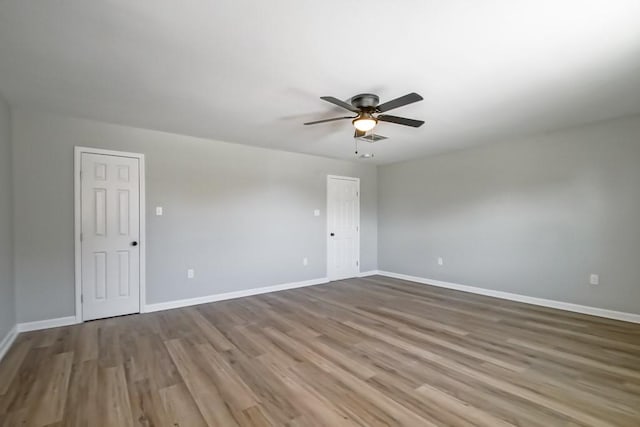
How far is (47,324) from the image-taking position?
3.53 m

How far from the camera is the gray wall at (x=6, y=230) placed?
297 cm

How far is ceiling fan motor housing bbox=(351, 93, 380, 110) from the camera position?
292 cm

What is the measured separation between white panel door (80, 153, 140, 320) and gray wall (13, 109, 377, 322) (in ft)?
0.51

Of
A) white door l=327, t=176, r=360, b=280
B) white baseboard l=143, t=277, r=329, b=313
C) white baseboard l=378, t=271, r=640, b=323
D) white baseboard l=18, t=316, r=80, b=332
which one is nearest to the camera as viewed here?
white baseboard l=18, t=316, r=80, b=332

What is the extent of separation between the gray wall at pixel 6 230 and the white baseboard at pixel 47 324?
16 cm

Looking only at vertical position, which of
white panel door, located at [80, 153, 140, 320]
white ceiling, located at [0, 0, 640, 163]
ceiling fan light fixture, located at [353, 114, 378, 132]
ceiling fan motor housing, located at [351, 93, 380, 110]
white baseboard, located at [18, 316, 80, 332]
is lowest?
white baseboard, located at [18, 316, 80, 332]

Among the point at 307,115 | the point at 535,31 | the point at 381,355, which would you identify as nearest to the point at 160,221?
the point at 307,115

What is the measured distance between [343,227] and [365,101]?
3628 millimetres

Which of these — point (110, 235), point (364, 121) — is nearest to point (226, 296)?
point (110, 235)

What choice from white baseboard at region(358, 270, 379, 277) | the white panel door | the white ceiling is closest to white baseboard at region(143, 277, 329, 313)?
the white panel door

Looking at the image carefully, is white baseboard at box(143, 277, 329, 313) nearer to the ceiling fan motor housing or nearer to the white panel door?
the white panel door

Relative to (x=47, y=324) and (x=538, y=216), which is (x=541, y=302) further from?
(x=47, y=324)

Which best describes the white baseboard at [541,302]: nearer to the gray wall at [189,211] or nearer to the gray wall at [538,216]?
the gray wall at [538,216]

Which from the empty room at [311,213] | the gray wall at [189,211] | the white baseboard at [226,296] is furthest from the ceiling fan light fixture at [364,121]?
the white baseboard at [226,296]
